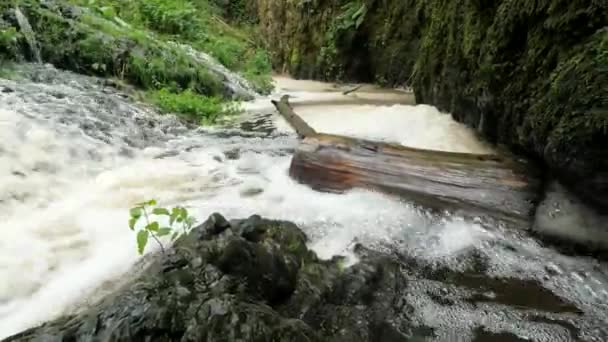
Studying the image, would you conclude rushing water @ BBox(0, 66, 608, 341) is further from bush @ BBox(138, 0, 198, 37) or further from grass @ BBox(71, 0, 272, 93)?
bush @ BBox(138, 0, 198, 37)

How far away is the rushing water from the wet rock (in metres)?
0.27

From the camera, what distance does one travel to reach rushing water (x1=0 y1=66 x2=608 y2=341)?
2.42m

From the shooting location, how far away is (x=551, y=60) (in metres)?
3.46

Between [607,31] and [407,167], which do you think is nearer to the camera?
[607,31]

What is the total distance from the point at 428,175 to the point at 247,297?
6.73ft

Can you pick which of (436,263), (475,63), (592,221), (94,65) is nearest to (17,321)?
(436,263)

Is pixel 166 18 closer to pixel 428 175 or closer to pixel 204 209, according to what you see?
pixel 204 209

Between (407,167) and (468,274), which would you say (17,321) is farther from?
(407,167)

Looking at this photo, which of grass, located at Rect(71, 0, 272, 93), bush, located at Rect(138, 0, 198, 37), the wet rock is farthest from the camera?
bush, located at Rect(138, 0, 198, 37)

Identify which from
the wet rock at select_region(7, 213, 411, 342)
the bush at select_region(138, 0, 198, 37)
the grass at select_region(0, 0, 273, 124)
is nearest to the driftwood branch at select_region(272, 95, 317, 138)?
the grass at select_region(0, 0, 273, 124)

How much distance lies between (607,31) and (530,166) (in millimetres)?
1057

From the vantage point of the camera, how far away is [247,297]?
206 centimetres

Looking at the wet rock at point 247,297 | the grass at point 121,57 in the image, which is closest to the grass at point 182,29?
the grass at point 121,57

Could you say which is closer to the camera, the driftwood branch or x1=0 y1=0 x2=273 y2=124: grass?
the driftwood branch
